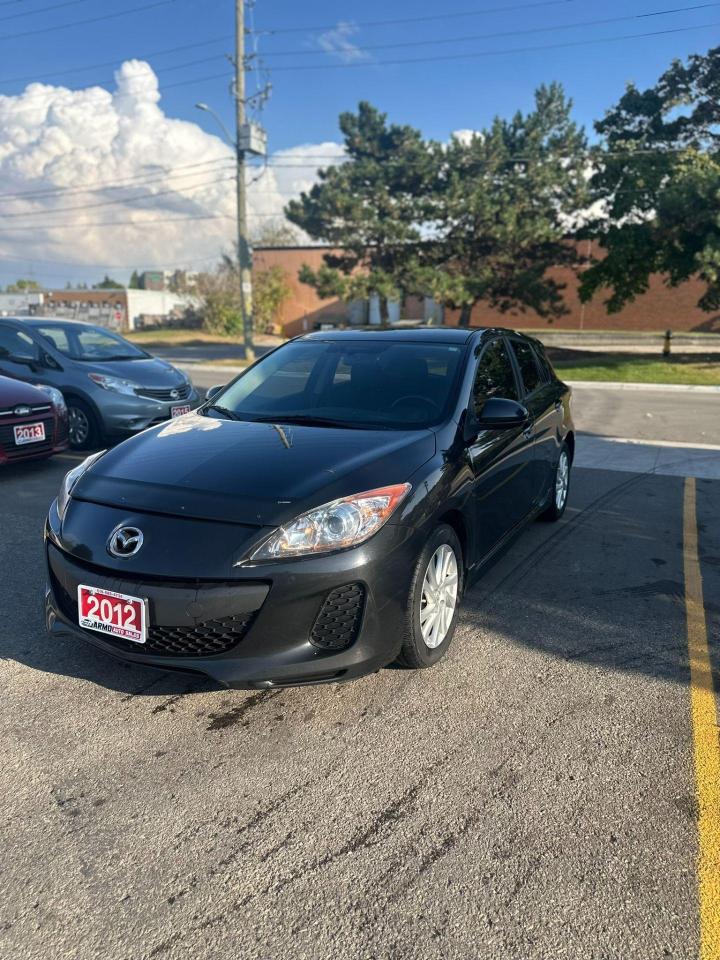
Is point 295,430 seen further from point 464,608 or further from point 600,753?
point 600,753

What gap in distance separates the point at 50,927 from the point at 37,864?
0.90 feet

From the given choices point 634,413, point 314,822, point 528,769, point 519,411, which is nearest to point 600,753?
point 528,769

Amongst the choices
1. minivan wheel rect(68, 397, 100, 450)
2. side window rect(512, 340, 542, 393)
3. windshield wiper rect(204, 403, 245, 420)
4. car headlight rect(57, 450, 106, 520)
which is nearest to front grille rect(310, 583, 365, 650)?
car headlight rect(57, 450, 106, 520)

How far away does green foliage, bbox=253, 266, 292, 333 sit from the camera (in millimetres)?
41375

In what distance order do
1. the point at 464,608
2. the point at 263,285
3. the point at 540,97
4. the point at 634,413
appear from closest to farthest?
1. the point at 464,608
2. the point at 634,413
3. the point at 540,97
4. the point at 263,285

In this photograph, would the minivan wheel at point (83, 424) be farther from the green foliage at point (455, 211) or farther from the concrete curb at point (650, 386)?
the green foliage at point (455, 211)

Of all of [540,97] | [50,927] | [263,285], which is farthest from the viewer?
[263,285]

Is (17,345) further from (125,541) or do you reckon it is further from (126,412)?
(125,541)

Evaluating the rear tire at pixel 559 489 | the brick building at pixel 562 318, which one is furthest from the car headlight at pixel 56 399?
the brick building at pixel 562 318

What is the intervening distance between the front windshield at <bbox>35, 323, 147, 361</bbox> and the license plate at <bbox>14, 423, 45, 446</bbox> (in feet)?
6.36

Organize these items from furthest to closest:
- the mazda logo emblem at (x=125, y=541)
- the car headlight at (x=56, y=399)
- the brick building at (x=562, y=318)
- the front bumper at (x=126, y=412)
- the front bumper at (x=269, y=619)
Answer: the brick building at (x=562, y=318) → the front bumper at (x=126, y=412) → the car headlight at (x=56, y=399) → the mazda logo emblem at (x=125, y=541) → the front bumper at (x=269, y=619)

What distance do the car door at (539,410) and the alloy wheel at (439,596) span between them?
1653mm

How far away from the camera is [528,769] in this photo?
107 inches

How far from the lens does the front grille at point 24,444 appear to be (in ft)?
22.2
